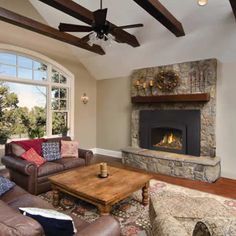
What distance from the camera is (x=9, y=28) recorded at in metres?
4.79

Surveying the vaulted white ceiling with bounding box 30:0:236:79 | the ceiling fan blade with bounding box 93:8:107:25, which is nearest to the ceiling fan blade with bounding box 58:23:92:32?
the ceiling fan blade with bounding box 93:8:107:25

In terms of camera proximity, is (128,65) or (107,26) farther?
Answer: (128,65)

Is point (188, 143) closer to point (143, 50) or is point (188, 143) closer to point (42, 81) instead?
point (143, 50)

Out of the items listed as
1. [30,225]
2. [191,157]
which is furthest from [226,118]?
[30,225]

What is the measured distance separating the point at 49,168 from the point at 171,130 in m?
3.21

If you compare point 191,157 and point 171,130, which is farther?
point 171,130

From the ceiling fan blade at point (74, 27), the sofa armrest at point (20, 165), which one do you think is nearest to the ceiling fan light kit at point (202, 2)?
the ceiling fan blade at point (74, 27)

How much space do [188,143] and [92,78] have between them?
148 inches

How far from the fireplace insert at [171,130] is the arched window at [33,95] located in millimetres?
2322

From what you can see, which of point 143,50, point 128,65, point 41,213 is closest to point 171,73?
point 143,50

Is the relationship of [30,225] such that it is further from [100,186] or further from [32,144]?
[32,144]

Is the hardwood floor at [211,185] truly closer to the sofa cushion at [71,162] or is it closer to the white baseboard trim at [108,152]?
the sofa cushion at [71,162]

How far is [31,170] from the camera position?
3.28m

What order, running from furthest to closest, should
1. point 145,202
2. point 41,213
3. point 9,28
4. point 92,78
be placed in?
point 92,78 < point 9,28 < point 145,202 < point 41,213
